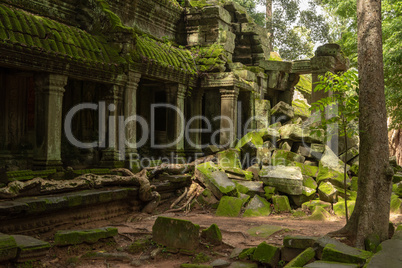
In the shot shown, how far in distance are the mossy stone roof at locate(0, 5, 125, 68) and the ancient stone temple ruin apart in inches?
1.0

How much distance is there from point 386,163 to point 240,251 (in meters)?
2.38

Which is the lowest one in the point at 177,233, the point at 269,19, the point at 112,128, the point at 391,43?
the point at 177,233

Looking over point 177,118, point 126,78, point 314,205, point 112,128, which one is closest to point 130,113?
point 112,128

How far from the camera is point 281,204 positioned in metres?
9.01

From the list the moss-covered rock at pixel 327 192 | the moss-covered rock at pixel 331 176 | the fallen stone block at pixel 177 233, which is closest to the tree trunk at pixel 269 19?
the moss-covered rock at pixel 331 176

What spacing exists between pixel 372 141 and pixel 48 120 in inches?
225

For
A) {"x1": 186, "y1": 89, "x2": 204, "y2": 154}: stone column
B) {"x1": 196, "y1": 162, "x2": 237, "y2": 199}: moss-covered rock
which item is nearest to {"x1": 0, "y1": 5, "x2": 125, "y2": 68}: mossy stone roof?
{"x1": 196, "y1": 162, "x2": 237, "y2": 199}: moss-covered rock

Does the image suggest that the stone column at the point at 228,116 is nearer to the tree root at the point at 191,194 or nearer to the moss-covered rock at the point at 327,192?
the tree root at the point at 191,194

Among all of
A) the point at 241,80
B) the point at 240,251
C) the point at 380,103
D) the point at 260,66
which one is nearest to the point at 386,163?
the point at 380,103

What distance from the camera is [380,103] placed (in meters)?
5.01

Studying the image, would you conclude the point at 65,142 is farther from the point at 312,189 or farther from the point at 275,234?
the point at 312,189

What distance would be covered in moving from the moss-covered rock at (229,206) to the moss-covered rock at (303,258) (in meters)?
3.95

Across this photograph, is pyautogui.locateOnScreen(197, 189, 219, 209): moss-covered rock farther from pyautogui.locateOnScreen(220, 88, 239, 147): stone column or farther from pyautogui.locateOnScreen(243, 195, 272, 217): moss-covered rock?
pyautogui.locateOnScreen(220, 88, 239, 147): stone column

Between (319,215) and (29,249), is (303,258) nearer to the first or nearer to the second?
(29,249)
